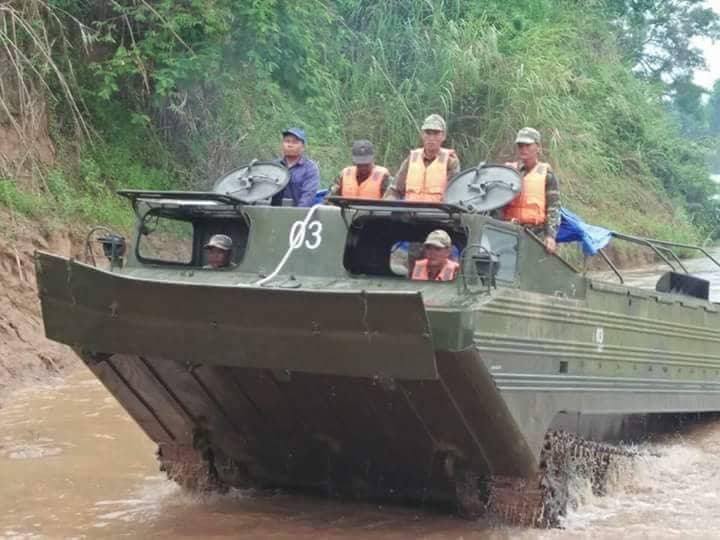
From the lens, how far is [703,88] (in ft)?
137

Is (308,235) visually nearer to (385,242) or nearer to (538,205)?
(385,242)

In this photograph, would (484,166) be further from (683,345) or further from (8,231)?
(8,231)

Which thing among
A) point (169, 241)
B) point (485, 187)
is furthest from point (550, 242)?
point (169, 241)

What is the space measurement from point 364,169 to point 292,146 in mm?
516

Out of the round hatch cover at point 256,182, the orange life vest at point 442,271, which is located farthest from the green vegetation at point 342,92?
the orange life vest at point 442,271

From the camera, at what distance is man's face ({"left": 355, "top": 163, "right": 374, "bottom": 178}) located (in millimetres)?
7691

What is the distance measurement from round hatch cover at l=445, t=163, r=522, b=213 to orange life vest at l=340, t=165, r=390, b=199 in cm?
77

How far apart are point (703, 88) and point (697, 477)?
116 feet

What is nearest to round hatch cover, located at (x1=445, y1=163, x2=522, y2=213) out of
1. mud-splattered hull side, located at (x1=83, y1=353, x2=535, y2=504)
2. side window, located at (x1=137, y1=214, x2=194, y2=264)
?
mud-splattered hull side, located at (x1=83, y1=353, x2=535, y2=504)

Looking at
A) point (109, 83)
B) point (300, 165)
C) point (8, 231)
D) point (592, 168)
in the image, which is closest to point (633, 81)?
point (592, 168)

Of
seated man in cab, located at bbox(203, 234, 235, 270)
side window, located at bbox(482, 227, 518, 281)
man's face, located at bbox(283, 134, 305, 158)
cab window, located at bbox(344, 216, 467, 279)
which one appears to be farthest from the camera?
man's face, located at bbox(283, 134, 305, 158)

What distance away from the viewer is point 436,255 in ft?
21.5

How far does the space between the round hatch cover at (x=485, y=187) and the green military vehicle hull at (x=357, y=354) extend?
0.74 ft

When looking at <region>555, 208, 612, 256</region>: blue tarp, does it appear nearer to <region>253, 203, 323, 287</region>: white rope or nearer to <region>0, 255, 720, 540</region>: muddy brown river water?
<region>0, 255, 720, 540</region>: muddy brown river water
